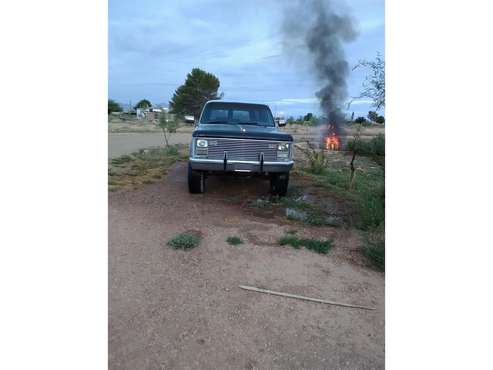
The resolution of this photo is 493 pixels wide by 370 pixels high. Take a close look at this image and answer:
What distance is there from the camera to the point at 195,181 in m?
5.18

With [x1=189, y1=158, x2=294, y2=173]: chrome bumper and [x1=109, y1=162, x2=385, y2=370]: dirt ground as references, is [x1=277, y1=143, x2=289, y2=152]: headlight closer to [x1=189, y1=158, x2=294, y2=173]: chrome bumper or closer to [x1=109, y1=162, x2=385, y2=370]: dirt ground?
[x1=189, y1=158, x2=294, y2=173]: chrome bumper

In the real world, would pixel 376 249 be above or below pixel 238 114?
below

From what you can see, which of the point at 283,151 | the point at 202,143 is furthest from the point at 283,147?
the point at 202,143

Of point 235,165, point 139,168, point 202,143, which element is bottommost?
point 139,168

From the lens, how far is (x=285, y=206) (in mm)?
4875

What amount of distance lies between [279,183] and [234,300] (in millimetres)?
2938

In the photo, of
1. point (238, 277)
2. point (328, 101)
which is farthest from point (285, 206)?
point (328, 101)

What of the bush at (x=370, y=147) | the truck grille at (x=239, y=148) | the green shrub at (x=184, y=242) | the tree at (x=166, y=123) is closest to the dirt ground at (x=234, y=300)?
the green shrub at (x=184, y=242)

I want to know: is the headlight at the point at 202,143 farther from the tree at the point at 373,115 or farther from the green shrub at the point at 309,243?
the tree at the point at 373,115

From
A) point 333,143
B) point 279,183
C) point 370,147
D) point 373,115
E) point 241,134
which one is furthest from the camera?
Answer: point 333,143

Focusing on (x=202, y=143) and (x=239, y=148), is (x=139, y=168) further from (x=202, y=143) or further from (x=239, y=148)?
(x=239, y=148)

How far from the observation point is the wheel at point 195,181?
509cm

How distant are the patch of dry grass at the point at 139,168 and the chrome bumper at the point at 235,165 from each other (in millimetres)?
1698
